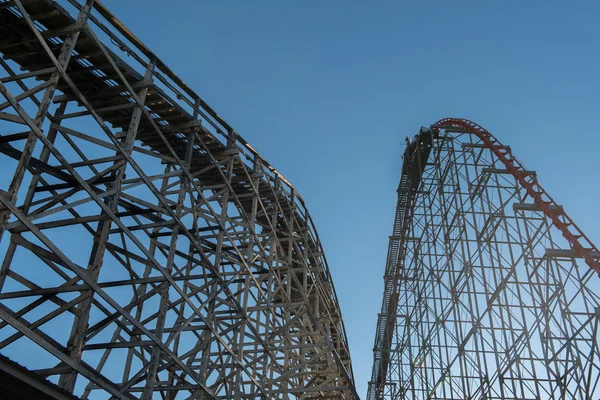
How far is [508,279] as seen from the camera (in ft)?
58.8

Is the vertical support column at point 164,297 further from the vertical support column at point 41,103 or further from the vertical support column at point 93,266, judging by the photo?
the vertical support column at point 41,103

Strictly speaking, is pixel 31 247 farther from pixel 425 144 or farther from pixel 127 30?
pixel 425 144

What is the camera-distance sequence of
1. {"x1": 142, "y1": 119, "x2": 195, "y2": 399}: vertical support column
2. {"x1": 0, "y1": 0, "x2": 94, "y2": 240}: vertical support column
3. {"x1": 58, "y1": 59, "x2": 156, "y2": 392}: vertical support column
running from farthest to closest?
{"x1": 142, "y1": 119, "x2": 195, "y2": 399}: vertical support column
{"x1": 58, "y1": 59, "x2": 156, "y2": 392}: vertical support column
{"x1": 0, "y1": 0, "x2": 94, "y2": 240}: vertical support column

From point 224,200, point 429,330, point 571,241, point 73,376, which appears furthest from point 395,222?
point 73,376

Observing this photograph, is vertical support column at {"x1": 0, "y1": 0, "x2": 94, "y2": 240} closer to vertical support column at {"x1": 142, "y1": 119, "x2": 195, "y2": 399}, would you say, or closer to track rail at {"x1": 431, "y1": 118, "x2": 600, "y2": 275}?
vertical support column at {"x1": 142, "y1": 119, "x2": 195, "y2": 399}

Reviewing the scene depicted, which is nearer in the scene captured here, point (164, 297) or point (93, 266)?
point (93, 266)

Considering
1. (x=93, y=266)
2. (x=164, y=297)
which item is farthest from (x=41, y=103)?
(x=164, y=297)

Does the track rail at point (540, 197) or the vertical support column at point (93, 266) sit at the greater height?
the track rail at point (540, 197)

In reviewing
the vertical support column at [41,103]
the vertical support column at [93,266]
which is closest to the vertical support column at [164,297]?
the vertical support column at [93,266]

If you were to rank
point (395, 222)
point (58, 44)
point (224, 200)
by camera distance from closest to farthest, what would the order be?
1. point (58, 44)
2. point (224, 200)
3. point (395, 222)

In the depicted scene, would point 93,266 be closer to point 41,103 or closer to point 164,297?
point 164,297

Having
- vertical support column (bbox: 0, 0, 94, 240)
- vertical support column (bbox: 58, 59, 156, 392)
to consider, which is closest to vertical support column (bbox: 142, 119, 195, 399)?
vertical support column (bbox: 58, 59, 156, 392)

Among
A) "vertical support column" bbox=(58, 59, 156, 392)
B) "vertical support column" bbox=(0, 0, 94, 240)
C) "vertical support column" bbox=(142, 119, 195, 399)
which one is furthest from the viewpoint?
"vertical support column" bbox=(142, 119, 195, 399)

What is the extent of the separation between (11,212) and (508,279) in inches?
555
